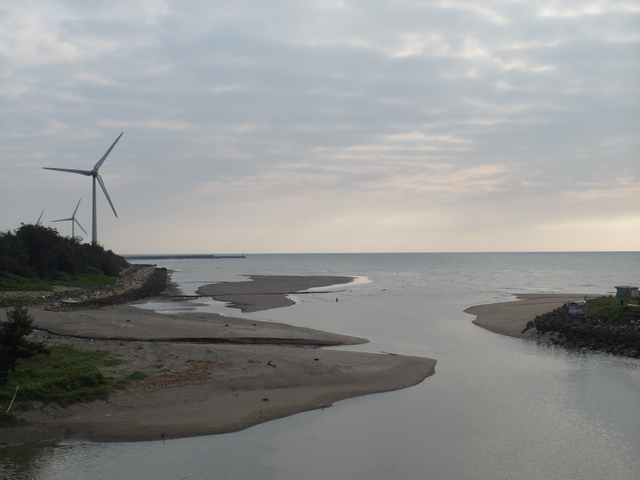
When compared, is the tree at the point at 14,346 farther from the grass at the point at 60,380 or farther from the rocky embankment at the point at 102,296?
the rocky embankment at the point at 102,296

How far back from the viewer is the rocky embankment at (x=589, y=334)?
3127 centimetres

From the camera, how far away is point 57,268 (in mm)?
68938

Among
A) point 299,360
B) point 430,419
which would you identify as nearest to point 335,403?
point 430,419

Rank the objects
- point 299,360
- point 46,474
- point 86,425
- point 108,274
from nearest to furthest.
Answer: point 46,474 → point 86,425 → point 299,360 → point 108,274

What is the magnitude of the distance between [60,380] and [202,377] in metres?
5.12

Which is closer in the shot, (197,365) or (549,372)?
(197,365)

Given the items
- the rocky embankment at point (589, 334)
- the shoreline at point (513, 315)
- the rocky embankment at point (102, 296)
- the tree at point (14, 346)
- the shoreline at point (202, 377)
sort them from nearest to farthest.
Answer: the shoreline at point (202, 377)
the tree at point (14, 346)
the rocky embankment at point (589, 334)
the shoreline at point (513, 315)
the rocky embankment at point (102, 296)

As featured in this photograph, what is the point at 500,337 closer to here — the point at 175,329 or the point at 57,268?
the point at 175,329

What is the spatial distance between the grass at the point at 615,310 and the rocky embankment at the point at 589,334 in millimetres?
872

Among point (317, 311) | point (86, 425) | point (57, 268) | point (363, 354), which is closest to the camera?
point (86, 425)

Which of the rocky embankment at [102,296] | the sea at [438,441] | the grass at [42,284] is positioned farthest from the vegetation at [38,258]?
the sea at [438,441]

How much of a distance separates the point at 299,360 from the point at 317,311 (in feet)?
83.5

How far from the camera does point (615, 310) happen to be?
1501 inches

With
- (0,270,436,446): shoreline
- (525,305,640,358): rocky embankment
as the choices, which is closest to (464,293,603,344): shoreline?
(525,305,640,358): rocky embankment
